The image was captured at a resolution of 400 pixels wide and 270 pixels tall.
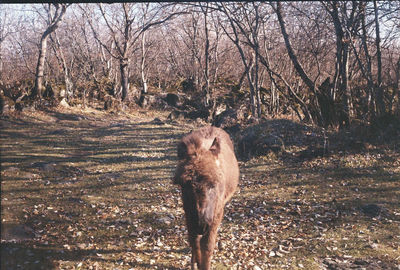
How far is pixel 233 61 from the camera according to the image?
92.5 ft

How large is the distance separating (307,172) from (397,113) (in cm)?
492

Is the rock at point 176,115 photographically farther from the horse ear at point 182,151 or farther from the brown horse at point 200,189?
the brown horse at point 200,189

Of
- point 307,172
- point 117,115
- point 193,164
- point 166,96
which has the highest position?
point 166,96

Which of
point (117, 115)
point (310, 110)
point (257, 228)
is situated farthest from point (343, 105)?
point (117, 115)

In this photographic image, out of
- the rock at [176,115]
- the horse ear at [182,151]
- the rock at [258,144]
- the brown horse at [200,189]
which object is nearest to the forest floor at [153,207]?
the brown horse at [200,189]

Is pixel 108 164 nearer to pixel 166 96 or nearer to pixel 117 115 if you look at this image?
pixel 117 115

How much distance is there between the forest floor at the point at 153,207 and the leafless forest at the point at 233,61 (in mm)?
1251

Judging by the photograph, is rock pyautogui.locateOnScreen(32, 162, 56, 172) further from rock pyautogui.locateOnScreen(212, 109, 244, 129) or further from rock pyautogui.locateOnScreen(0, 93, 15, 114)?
rock pyautogui.locateOnScreen(212, 109, 244, 129)

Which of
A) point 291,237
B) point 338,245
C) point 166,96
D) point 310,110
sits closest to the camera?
point 338,245

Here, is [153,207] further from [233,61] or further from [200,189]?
[233,61]

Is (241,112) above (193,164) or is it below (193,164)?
above

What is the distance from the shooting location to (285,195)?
27.8ft

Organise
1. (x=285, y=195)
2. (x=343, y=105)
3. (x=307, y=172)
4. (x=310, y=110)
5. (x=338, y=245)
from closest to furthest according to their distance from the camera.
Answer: (x=338, y=245) → (x=285, y=195) → (x=307, y=172) → (x=343, y=105) → (x=310, y=110)

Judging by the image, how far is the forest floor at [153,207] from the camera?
185 inches
